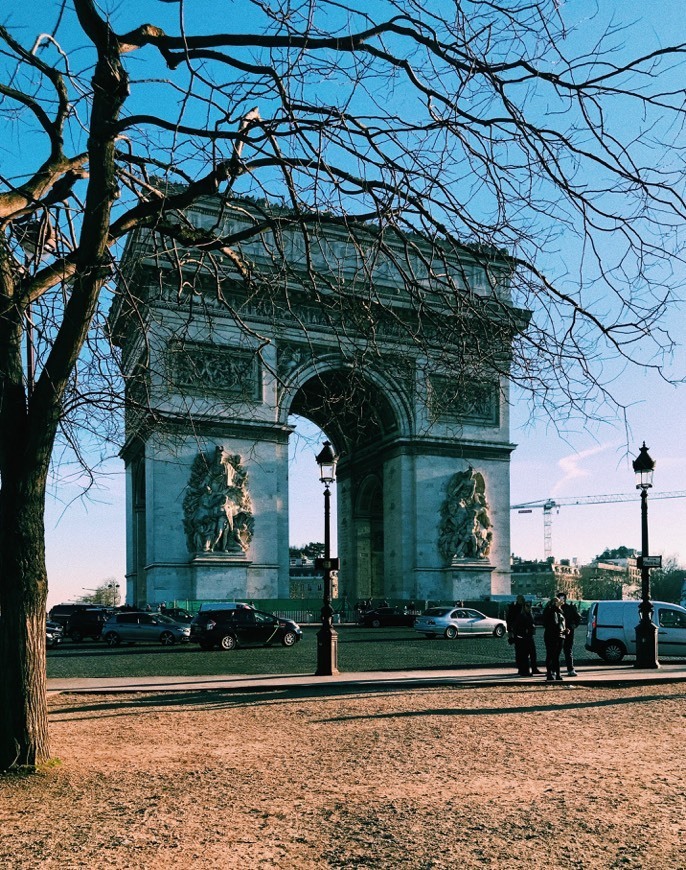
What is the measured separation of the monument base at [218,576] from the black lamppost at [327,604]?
17201 mm

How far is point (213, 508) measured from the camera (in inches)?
1416

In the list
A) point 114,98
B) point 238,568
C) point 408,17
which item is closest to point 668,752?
point 408,17

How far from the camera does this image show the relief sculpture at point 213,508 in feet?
118

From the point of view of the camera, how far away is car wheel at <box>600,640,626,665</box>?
22328mm

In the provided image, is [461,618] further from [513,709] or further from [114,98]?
[114,98]

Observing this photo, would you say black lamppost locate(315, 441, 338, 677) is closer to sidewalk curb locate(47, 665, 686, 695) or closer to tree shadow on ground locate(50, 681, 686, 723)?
sidewalk curb locate(47, 665, 686, 695)

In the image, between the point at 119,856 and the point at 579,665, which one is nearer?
the point at 119,856

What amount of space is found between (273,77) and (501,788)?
584cm

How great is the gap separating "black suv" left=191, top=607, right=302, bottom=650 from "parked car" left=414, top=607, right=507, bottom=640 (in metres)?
5.78

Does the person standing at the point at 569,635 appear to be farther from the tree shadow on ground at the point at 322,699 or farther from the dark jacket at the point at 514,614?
the tree shadow on ground at the point at 322,699

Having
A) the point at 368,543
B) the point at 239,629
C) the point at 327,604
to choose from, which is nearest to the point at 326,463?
the point at 327,604

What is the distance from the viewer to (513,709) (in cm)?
1255

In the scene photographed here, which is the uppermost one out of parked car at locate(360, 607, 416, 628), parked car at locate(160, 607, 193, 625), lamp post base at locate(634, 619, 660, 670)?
lamp post base at locate(634, 619, 660, 670)

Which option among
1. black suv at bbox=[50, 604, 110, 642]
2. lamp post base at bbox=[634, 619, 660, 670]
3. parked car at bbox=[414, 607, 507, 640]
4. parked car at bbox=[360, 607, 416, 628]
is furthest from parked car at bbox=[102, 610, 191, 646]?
lamp post base at bbox=[634, 619, 660, 670]
